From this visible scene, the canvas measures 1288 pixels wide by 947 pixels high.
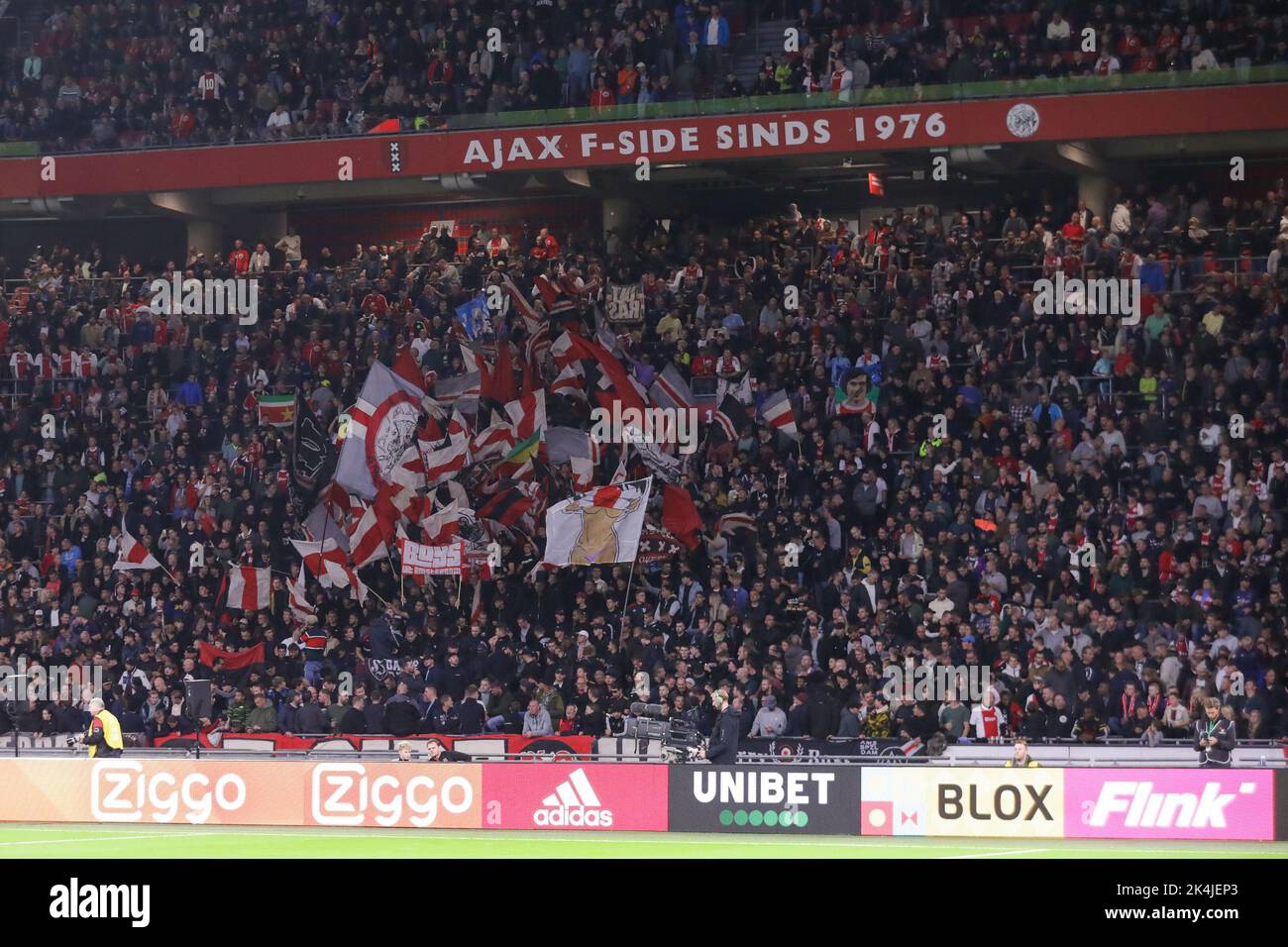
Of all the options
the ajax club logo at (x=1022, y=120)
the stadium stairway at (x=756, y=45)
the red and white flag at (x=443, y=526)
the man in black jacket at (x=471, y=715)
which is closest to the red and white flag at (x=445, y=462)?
the red and white flag at (x=443, y=526)

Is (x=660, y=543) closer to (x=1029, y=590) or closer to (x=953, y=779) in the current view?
(x=1029, y=590)

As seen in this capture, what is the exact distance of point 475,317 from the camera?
103 ft

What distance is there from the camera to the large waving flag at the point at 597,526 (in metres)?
27.6

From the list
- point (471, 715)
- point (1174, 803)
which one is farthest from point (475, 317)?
point (1174, 803)

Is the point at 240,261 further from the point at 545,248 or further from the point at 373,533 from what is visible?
the point at 373,533

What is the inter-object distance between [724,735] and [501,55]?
Result: 14.6 meters

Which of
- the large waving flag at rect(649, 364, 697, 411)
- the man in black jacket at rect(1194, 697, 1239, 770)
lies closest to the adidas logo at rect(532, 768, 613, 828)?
the man in black jacket at rect(1194, 697, 1239, 770)

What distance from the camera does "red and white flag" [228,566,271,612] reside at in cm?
2852

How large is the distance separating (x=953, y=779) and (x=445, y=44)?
17342mm

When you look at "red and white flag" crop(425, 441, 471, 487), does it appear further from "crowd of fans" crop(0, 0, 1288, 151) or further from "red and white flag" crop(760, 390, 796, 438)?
"crowd of fans" crop(0, 0, 1288, 151)

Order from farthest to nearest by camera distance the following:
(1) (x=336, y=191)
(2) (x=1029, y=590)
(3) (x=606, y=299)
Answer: (1) (x=336, y=191) < (3) (x=606, y=299) < (2) (x=1029, y=590)

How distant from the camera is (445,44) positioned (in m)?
33.7

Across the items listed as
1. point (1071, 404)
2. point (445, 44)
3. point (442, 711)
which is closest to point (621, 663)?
point (442, 711)

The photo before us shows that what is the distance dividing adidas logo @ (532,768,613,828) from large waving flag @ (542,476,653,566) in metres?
5.85
